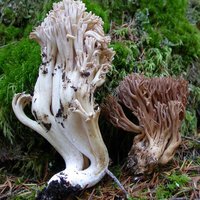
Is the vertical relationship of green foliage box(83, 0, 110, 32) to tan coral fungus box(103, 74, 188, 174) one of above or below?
above

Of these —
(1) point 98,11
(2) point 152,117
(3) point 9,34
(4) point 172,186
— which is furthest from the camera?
(3) point 9,34

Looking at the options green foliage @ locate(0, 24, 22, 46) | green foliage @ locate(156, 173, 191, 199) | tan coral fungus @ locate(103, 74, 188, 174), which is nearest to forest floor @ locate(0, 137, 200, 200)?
green foliage @ locate(156, 173, 191, 199)

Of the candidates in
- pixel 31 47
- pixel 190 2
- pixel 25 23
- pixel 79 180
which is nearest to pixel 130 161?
pixel 79 180

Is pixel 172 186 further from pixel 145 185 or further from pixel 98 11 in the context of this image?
pixel 98 11

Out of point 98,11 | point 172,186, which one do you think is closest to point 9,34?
point 98,11

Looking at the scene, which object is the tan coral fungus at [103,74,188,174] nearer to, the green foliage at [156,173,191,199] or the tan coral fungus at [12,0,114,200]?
the green foliage at [156,173,191,199]

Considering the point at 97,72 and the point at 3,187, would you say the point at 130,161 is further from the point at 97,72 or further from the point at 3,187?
the point at 3,187
